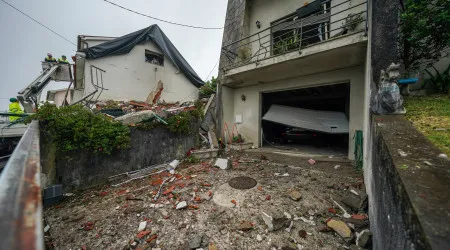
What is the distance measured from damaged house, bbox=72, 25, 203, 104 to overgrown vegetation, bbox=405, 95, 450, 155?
952 cm

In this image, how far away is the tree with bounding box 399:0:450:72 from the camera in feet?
9.90

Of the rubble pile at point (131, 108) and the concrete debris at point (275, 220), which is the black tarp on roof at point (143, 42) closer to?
the rubble pile at point (131, 108)

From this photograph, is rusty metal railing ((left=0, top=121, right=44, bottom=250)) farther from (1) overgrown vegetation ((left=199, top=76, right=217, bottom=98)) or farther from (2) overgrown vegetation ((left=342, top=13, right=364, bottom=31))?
(1) overgrown vegetation ((left=199, top=76, right=217, bottom=98))

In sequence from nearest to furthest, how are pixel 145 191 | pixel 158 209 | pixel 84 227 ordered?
pixel 84 227 < pixel 158 209 < pixel 145 191

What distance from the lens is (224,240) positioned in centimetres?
223

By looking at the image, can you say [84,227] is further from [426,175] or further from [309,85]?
[309,85]

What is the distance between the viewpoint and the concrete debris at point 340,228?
2.22m

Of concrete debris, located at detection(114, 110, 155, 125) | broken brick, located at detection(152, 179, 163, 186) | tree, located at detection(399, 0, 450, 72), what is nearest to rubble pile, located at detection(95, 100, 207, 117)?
concrete debris, located at detection(114, 110, 155, 125)

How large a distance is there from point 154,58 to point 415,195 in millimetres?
11179

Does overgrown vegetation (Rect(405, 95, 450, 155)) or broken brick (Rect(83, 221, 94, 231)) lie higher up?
overgrown vegetation (Rect(405, 95, 450, 155))

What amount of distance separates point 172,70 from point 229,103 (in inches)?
213

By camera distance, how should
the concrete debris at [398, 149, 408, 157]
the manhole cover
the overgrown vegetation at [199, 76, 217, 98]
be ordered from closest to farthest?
the concrete debris at [398, 149, 408, 157] → the manhole cover → the overgrown vegetation at [199, 76, 217, 98]

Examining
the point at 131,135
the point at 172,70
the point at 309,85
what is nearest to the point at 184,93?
the point at 172,70

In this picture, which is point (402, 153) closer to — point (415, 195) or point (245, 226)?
point (415, 195)
